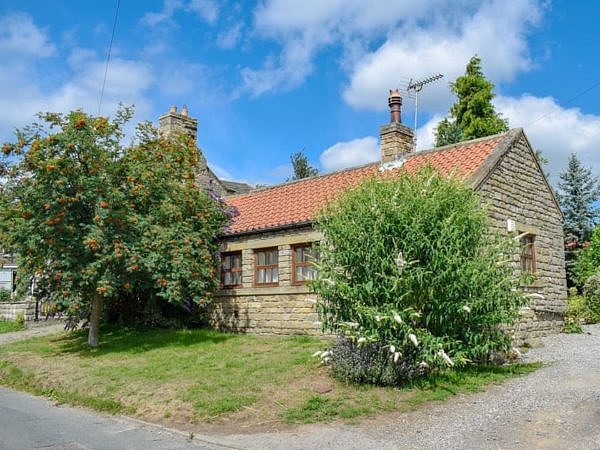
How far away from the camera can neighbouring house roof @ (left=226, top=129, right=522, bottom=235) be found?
14.6 metres

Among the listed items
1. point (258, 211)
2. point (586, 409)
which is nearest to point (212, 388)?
point (586, 409)

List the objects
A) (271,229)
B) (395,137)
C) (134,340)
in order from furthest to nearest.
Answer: (395,137) < (271,229) < (134,340)

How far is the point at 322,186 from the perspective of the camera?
58.9ft

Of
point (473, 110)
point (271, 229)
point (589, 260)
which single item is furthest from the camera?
point (473, 110)

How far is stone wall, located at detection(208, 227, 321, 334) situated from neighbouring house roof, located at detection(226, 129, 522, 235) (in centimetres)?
38

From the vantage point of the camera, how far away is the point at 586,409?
7895 millimetres

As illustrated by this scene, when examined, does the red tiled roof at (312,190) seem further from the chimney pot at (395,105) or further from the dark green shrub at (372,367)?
the dark green shrub at (372,367)

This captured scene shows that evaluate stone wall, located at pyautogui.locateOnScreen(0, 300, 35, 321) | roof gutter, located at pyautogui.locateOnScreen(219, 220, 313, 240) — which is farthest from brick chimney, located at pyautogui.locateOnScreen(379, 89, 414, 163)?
stone wall, located at pyautogui.locateOnScreen(0, 300, 35, 321)

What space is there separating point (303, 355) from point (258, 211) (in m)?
7.16

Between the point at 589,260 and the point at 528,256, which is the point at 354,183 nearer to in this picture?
the point at 528,256

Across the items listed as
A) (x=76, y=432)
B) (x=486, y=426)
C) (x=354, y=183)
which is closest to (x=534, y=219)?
(x=354, y=183)

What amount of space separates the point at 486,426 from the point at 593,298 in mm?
12709

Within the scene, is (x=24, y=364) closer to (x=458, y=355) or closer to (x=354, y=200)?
(x=354, y=200)

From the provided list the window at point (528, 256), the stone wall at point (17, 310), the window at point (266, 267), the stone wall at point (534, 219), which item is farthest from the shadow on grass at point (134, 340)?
the window at point (528, 256)
